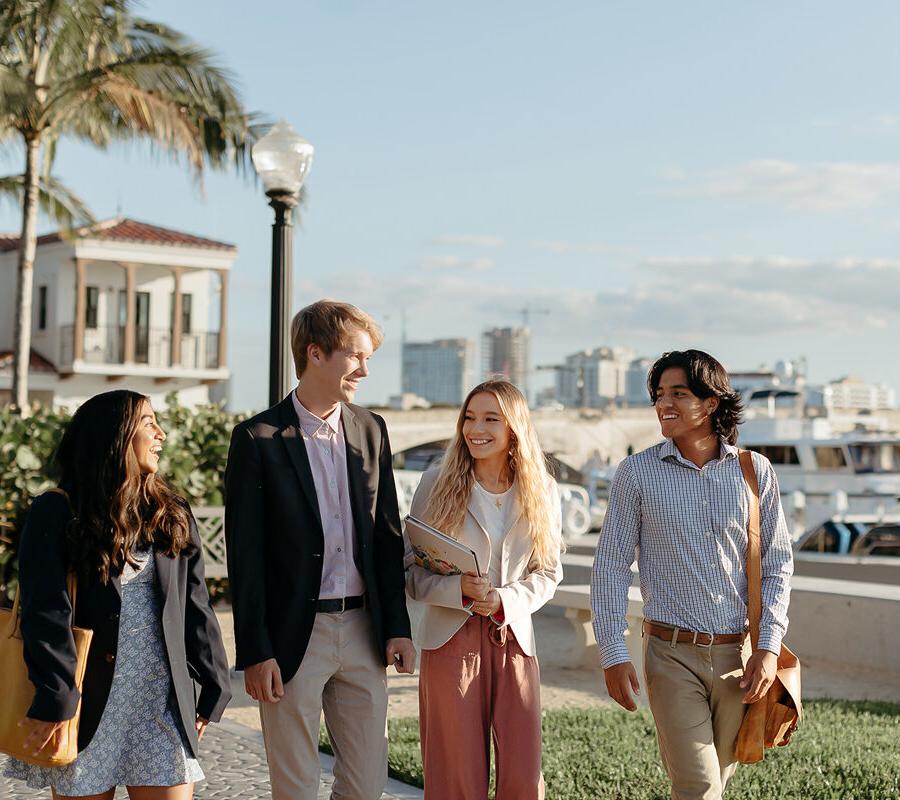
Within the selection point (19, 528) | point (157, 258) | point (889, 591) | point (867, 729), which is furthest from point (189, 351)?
point (867, 729)

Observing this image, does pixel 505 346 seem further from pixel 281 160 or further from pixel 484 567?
pixel 484 567

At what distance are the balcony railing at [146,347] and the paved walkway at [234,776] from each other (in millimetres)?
31088

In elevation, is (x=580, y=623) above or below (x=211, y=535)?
below

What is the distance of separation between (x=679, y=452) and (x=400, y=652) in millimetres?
1158

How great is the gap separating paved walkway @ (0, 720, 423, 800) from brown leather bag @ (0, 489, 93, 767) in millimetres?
2248

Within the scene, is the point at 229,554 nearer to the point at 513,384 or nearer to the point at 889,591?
the point at 513,384

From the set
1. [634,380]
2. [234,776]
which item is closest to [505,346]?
[634,380]

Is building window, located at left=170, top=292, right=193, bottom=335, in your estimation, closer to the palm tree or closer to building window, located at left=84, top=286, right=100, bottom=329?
building window, located at left=84, top=286, right=100, bottom=329

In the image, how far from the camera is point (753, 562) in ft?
13.3

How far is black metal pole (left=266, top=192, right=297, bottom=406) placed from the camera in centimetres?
863

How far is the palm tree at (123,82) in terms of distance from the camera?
17016 mm

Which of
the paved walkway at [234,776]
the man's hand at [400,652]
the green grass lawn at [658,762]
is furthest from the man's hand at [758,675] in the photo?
the paved walkway at [234,776]

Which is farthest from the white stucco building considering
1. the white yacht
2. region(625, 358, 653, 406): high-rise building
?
region(625, 358, 653, 406): high-rise building

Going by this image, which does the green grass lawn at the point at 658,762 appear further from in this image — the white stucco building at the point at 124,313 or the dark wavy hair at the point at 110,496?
the white stucco building at the point at 124,313
